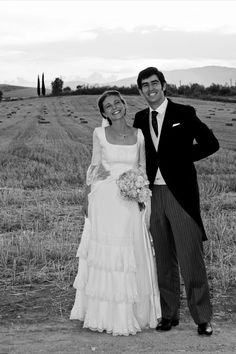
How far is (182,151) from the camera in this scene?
490 centimetres

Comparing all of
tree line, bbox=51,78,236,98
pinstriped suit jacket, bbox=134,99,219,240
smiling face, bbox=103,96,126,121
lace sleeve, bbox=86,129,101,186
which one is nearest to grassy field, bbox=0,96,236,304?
lace sleeve, bbox=86,129,101,186

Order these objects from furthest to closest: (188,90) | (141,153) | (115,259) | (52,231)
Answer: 1. (188,90)
2. (52,231)
3. (141,153)
4. (115,259)

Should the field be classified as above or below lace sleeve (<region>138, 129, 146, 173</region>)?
below

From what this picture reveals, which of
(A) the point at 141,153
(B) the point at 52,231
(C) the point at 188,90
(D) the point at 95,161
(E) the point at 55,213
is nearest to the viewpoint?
(A) the point at 141,153

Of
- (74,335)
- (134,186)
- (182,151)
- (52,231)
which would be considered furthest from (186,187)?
(52,231)

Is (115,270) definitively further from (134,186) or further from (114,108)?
(114,108)

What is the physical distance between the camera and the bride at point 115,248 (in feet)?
16.3

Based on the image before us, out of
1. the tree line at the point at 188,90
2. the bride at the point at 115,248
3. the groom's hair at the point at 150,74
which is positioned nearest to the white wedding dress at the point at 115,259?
the bride at the point at 115,248

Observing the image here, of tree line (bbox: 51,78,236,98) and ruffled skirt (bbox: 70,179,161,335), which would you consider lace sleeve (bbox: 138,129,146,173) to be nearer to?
ruffled skirt (bbox: 70,179,161,335)

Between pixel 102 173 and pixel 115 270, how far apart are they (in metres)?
0.85

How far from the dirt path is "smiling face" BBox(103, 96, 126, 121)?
187 centimetres

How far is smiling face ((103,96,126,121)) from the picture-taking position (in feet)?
16.7

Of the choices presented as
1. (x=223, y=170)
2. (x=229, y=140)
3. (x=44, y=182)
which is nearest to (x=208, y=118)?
(x=229, y=140)

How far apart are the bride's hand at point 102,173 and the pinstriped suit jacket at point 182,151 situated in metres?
0.48
